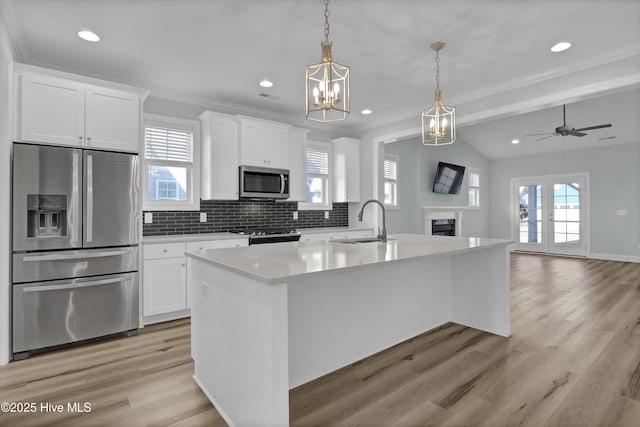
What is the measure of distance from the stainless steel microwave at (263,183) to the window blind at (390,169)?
255cm

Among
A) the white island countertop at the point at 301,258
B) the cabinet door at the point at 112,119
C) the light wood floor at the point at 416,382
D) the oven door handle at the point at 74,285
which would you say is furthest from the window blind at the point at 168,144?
the white island countertop at the point at 301,258

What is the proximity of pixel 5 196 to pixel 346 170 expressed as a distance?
422 centimetres

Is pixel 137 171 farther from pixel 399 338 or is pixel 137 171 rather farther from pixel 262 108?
pixel 399 338

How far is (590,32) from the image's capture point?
111 inches

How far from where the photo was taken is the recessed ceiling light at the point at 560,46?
2.98m

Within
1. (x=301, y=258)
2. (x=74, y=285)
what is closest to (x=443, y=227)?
(x=301, y=258)

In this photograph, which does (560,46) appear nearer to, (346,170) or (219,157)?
(346,170)

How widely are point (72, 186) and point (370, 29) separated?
2.85m

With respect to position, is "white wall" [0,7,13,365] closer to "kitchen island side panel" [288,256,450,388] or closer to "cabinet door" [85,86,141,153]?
"cabinet door" [85,86,141,153]

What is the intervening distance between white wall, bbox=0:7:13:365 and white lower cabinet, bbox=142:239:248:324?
3.29 ft

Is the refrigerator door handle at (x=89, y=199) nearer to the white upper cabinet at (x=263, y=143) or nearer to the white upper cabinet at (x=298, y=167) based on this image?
the white upper cabinet at (x=263, y=143)

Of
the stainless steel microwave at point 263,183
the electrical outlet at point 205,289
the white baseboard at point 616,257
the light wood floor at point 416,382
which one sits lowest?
the light wood floor at point 416,382

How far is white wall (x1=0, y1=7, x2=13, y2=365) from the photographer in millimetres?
2596

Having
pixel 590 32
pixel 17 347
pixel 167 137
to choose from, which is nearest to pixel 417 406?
pixel 17 347
